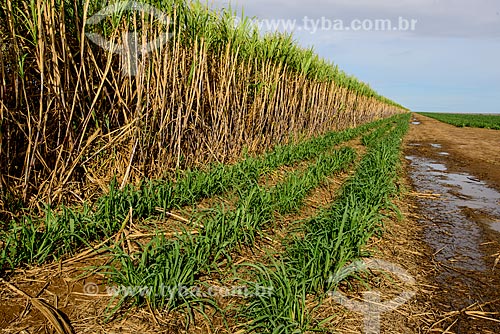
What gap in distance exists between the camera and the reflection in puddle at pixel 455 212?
2.68 m

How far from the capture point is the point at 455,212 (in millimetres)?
3818

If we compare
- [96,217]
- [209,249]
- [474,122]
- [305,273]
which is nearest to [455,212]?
[305,273]

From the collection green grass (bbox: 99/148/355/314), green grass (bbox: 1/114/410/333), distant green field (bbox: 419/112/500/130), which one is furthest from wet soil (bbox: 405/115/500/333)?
distant green field (bbox: 419/112/500/130)

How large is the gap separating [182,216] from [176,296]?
1.20m

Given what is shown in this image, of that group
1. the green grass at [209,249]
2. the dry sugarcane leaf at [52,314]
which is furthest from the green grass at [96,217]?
the dry sugarcane leaf at [52,314]

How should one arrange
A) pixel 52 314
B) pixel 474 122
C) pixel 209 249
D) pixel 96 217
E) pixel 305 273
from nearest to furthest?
pixel 52 314 < pixel 305 273 < pixel 209 249 < pixel 96 217 < pixel 474 122

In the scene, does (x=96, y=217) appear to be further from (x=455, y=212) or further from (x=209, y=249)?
(x=455, y=212)

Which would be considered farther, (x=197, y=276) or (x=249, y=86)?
(x=249, y=86)

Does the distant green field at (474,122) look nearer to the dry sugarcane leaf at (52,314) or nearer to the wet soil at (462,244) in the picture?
the wet soil at (462,244)

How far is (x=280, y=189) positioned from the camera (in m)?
3.41

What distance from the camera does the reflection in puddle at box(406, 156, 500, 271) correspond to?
268 centimetres

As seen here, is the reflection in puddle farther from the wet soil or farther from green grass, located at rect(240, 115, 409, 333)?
green grass, located at rect(240, 115, 409, 333)

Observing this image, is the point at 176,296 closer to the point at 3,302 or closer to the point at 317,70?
the point at 3,302

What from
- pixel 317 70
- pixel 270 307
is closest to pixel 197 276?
pixel 270 307
